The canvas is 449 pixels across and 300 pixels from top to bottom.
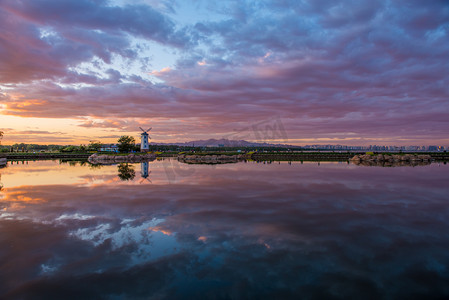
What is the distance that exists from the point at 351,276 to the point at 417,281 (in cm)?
207

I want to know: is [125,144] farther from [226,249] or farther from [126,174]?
[226,249]

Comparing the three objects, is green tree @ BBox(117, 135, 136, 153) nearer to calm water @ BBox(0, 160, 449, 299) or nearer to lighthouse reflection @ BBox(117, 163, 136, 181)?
lighthouse reflection @ BBox(117, 163, 136, 181)

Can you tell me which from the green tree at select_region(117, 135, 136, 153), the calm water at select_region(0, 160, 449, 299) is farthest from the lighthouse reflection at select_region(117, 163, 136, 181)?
the green tree at select_region(117, 135, 136, 153)

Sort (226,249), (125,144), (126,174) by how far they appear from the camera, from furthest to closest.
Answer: (125,144), (126,174), (226,249)

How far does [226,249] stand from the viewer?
10.5m

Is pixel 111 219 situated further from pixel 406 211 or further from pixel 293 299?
pixel 406 211

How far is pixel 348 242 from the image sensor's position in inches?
436

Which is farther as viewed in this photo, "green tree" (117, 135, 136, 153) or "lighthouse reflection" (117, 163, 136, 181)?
"green tree" (117, 135, 136, 153)

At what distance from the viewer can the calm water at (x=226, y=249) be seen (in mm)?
7793

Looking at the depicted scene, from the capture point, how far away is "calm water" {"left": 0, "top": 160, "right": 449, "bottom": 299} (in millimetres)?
7793

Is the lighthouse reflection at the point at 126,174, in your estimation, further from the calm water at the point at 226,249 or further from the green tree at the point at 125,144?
the green tree at the point at 125,144

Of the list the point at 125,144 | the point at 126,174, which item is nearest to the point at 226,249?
the point at 126,174

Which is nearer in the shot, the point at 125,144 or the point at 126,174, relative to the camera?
the point at 126,174

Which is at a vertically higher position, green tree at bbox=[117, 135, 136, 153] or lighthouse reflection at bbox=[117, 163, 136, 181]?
green tree at bbox=[117, 135, 136, 153]
